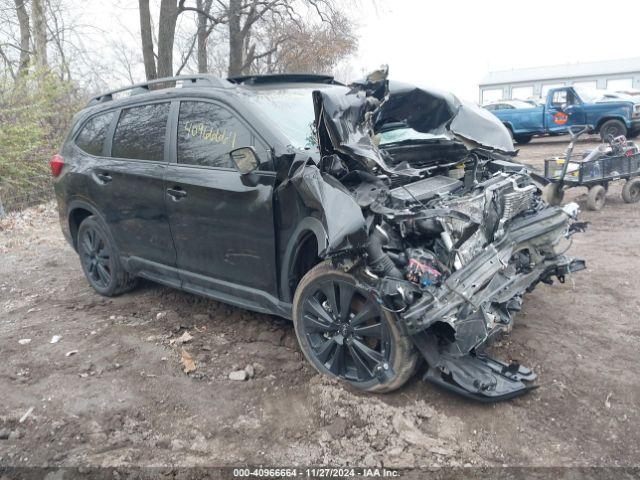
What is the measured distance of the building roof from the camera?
43875mm

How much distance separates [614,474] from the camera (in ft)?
8.00

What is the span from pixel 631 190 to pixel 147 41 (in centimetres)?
1101

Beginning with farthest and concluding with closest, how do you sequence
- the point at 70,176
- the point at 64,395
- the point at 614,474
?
1. the point at 70,176
2. the point at 64,395
3. the point at 614,474

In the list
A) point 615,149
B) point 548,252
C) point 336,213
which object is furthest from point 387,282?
point 615,149

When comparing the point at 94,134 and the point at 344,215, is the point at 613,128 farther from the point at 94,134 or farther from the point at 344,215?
the point at 344,215

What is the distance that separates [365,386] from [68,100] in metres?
12.1

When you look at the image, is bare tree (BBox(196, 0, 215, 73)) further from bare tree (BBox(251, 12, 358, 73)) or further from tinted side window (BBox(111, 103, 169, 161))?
tinted side window (BBox(111, 103, 169, 161))

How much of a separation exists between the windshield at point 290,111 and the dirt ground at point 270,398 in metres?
1.55

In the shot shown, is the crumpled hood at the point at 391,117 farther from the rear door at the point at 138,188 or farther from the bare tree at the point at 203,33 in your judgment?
the bare tree at the point at 203,33

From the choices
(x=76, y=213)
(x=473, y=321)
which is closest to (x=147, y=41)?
(x=76, y=213)

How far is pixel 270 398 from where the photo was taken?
128 inches

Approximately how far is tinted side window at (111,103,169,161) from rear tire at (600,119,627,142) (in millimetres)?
14848

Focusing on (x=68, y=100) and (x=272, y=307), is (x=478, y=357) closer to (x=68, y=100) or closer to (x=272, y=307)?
(x=272, y=307)

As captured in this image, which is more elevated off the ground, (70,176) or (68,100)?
A: (68,100)
